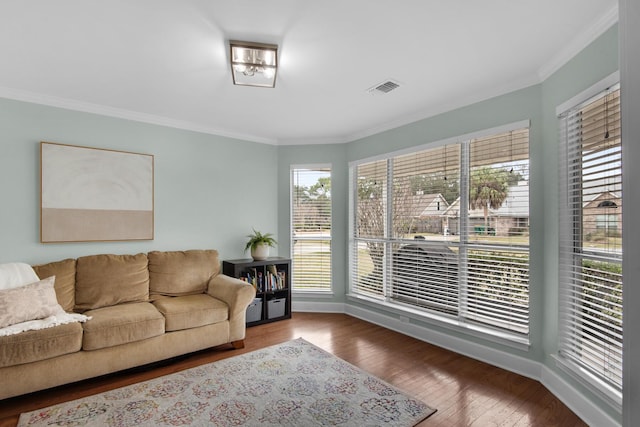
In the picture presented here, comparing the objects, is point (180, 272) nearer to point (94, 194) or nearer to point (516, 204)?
point (94, 194)

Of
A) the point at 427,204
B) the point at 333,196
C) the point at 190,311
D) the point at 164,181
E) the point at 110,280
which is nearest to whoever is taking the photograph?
the point at 190,311

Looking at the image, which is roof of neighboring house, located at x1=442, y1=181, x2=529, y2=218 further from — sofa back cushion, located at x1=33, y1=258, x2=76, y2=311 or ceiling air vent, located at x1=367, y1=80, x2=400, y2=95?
sofa back cushion, located at x1=33, y1=258, x2=76, y2=311

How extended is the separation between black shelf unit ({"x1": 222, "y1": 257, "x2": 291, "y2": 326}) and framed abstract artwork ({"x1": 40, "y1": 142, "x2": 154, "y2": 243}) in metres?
1.09

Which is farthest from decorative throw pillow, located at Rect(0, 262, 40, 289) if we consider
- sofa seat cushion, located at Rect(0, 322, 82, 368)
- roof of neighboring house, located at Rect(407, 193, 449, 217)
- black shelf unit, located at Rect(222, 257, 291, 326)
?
roof of neighboring house, located at Rect(407, 193, 449, 217)

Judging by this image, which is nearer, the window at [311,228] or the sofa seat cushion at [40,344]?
the sofa seat cushion at [40,344]

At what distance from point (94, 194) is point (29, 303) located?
1.26m

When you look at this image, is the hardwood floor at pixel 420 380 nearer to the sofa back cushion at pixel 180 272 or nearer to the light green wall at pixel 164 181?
the sofa back cushion at pixel 180 272

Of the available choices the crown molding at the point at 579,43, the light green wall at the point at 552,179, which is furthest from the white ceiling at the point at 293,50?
the light green wall at the point at 552,179

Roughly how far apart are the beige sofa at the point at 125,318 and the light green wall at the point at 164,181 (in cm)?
26

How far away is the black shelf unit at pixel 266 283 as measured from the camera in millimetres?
4180

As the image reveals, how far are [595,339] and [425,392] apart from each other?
119 cm

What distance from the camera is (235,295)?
338 centimetres

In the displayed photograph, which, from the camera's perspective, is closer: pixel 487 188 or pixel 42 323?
pixel 42 323

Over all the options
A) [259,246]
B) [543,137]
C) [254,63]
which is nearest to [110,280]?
[259,246]
